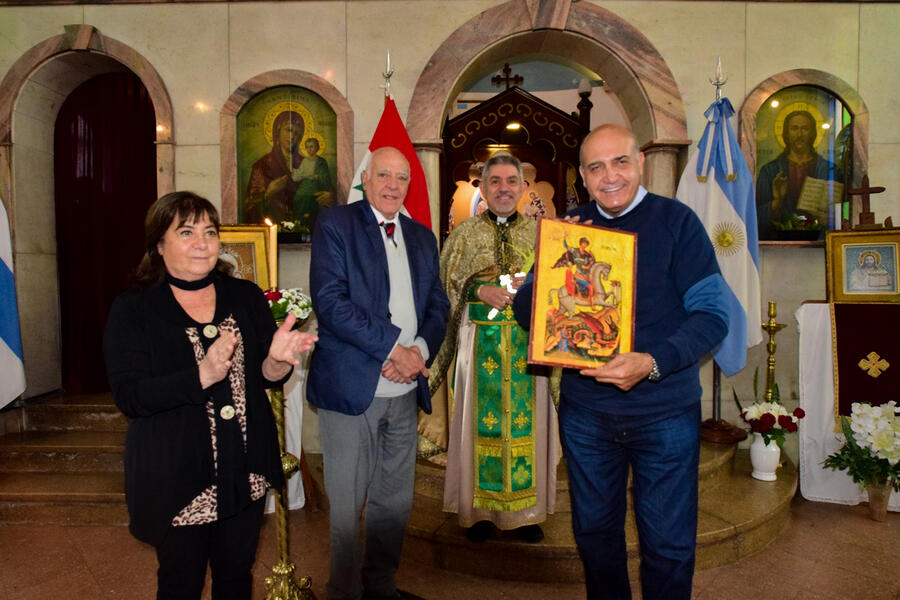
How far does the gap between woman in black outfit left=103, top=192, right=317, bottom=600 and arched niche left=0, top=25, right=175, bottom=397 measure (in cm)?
358

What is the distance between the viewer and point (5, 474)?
4.60 metres

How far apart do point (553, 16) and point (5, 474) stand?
5509mm

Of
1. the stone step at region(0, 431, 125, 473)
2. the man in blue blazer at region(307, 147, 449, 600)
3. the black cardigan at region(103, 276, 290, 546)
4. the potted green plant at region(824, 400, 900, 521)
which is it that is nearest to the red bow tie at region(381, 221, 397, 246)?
the man in blue blazer at region(307, 147, 449, 600)

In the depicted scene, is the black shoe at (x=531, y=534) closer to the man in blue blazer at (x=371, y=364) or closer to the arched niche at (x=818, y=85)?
the man in blue blazer at (x=371, y=364)

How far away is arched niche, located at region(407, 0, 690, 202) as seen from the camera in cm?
501

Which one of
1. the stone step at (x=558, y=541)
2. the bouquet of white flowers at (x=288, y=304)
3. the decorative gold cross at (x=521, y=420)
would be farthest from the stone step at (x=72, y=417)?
the decorative gold cross at (x=521, y=420)

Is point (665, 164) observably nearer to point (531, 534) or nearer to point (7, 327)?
point (531, 534)

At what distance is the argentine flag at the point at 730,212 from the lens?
460 cm

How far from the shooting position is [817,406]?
4539 millimetres

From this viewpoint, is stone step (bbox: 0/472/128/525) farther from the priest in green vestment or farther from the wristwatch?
the wristwatch

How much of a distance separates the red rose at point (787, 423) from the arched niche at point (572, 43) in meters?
1.99

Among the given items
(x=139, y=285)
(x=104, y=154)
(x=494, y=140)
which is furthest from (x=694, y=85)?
(x=104, y=154)

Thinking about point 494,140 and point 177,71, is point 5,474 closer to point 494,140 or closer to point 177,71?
point 177,71

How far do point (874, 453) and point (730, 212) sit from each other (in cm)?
191
